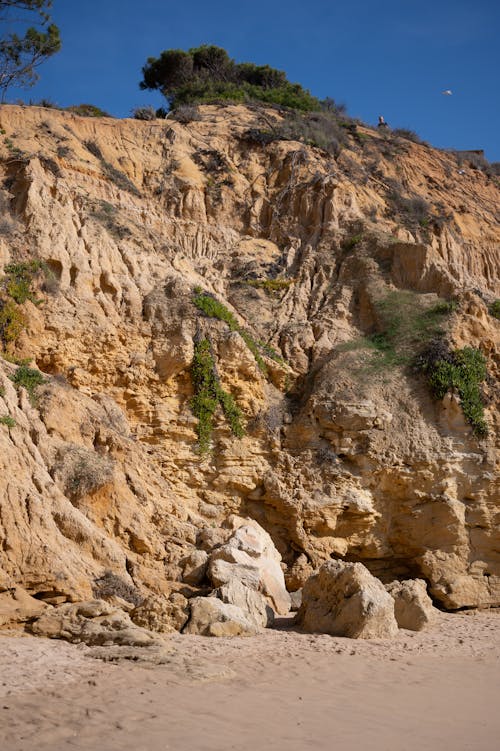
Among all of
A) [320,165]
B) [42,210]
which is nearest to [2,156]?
[42,210]

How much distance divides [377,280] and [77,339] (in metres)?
9.30

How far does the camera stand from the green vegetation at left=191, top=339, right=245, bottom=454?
1605 cm

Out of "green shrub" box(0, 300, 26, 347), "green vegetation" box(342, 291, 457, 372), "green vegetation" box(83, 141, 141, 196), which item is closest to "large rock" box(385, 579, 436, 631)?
"green vegetation" box(342, 291, 457, 372)

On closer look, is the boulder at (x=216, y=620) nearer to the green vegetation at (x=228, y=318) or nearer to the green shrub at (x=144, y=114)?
the green vegetation at (x=228, y=318)

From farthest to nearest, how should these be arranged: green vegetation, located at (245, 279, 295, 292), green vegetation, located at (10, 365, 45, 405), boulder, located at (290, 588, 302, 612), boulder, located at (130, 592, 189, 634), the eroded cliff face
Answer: green vegetation, located at (245, 279, 295, 292) < boulder, located at (290, 588, 302, 612) < green vegetation, located at (10, 365, 45, 405) < the eroded cliff face < boulder, located at (130, 592, 189, 634)

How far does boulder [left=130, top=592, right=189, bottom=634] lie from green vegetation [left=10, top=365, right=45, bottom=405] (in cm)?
445

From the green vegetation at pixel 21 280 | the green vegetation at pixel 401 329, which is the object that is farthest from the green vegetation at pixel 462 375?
the green vegetation at pixel 21 280

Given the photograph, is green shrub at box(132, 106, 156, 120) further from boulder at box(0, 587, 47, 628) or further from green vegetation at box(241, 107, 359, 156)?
boulder at box(0, 587, 47, 628)

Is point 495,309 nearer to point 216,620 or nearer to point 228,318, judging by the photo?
point 228,318

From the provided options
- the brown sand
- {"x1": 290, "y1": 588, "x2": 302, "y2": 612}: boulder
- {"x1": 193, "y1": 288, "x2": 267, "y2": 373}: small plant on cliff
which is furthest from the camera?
{"x1": 193, "y1": 288, "x2": 267, "y2": 373}: small plant on cliff

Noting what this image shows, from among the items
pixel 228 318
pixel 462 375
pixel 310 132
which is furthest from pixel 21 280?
pixel 310 132

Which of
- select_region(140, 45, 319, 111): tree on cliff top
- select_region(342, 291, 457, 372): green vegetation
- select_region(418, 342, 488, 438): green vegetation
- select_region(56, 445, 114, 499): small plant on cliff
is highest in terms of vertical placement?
select_region(140, 45, 319, 111): tree on cliff top

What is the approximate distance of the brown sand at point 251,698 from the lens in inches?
255

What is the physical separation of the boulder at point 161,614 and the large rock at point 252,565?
1.27 meters
